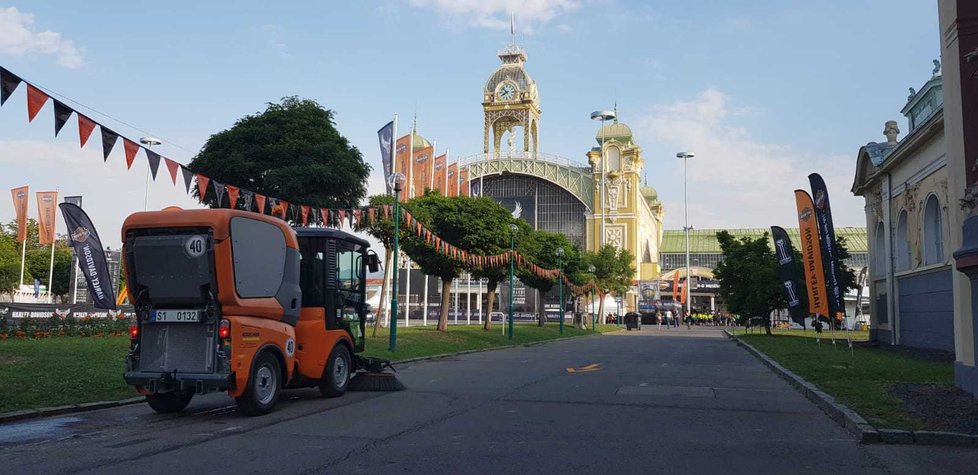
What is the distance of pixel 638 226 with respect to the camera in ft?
326

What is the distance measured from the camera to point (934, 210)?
2586 cm

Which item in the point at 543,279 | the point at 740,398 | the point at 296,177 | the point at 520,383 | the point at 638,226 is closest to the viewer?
the point at 740,398

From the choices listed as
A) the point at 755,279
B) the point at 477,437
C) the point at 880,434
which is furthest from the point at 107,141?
the point at 755,279

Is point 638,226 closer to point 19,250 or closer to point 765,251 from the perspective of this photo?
point 765,251

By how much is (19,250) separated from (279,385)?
60.7 m

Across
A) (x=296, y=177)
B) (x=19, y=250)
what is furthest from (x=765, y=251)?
(x=19, y=250)

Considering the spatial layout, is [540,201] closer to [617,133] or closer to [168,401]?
[617,133]

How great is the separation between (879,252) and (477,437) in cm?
2996

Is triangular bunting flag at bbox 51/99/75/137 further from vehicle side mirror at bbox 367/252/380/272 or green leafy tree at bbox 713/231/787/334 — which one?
green leafy tree at bbox 713/231/787/334

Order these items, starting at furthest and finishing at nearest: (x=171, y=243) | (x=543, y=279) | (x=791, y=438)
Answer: (x=543, y=279) < (x=171, y=243) < (x=791, y=438)

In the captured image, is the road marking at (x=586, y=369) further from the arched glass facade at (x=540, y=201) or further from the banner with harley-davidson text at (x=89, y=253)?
the arched glass facade at (x=540, y=201)

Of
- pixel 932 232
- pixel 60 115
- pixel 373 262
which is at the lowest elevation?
pixel 373 262

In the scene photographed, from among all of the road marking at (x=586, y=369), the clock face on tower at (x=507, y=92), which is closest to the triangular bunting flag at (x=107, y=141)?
the road marking at (x=586, y=369)

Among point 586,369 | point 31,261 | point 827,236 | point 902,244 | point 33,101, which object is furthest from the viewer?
point 31,261
